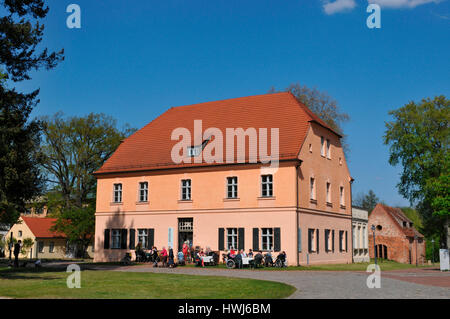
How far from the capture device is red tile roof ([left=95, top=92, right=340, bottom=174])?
3359 centimetres

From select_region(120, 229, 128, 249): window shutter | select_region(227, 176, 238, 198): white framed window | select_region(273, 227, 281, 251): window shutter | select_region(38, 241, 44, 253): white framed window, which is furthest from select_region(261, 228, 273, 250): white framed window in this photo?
select_region(38, 241, 44, 253): white framed window

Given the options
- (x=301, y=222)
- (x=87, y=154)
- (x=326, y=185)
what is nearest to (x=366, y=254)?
(x=326, y=185)

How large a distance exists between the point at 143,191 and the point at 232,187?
777 cm

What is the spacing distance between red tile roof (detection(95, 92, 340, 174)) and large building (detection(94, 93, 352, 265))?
8 cm

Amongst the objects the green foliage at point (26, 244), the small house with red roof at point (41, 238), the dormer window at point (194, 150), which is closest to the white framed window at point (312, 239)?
the dormer window at point (194, 150)

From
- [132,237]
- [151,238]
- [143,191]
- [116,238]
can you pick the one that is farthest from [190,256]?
[116,238]

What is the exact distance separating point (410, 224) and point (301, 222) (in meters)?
28.3

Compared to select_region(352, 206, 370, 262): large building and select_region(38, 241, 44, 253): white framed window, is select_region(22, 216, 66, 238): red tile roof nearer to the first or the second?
select_region(38, 241, 44, 253): white framed window

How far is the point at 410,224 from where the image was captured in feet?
180

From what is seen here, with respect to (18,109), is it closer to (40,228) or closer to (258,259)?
(258,259)

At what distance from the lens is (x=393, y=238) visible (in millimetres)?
49875
